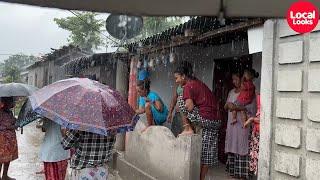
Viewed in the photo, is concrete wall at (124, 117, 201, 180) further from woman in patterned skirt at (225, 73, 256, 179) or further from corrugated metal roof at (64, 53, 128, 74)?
corrugated metal roof at (64, 53, 128, 74)

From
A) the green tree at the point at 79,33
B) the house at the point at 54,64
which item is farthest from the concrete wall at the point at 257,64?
the green tree at the point at 79,33

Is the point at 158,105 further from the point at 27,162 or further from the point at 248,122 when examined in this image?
the point at 27,162

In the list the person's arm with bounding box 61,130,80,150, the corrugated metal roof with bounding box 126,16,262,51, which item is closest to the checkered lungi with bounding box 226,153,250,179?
the corrugated metal roof with bounding box 126,16,262,51

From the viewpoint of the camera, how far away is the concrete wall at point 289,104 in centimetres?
498

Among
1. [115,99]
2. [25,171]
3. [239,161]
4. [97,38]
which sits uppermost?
[97,38]

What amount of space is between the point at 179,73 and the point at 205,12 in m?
4.48

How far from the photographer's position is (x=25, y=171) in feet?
32.2

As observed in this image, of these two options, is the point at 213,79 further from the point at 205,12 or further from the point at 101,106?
the point at 205,12

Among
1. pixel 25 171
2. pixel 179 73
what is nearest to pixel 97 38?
pixel 25 171

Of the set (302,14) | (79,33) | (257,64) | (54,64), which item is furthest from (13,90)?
(79,33)

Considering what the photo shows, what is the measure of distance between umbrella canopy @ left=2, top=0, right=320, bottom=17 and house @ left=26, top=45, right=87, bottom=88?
1919cm

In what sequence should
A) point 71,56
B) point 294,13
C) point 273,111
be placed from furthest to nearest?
point 71,56, point 273,111, point 294,13

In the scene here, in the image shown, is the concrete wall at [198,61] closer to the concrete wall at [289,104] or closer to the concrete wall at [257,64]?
the concrete wall at [257,64]

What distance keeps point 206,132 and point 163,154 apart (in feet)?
3.75
